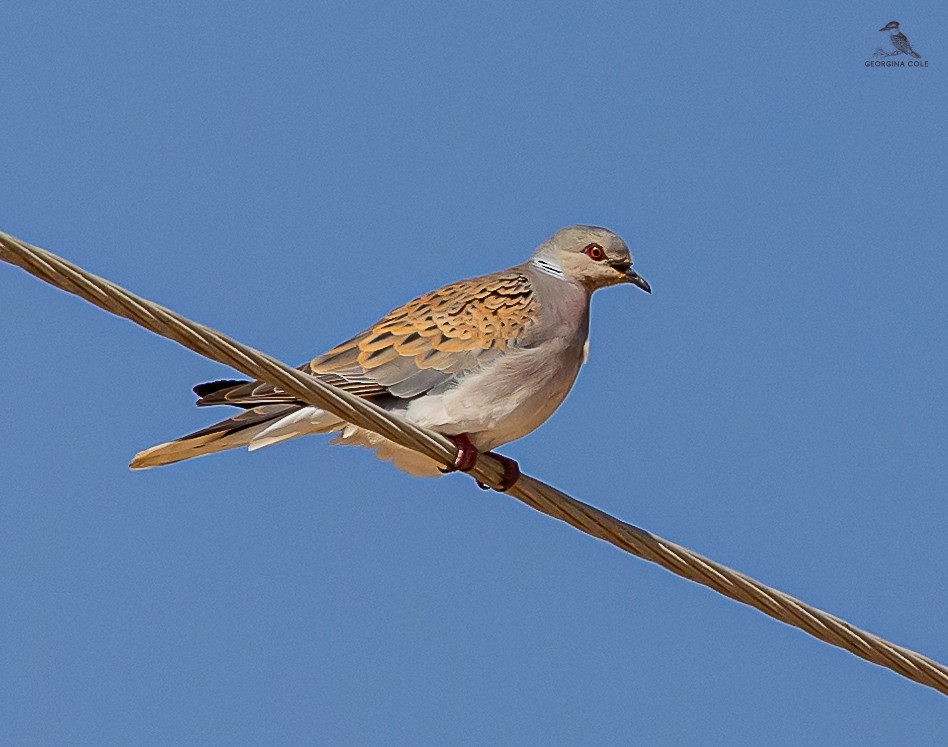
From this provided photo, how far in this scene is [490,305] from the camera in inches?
277

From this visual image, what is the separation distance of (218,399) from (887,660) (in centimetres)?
264

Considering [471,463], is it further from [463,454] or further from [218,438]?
[218,438]

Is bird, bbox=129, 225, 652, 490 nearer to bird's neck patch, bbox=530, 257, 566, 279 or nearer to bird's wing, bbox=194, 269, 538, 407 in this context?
bird's wing, bbox=194, 269, 538, 407

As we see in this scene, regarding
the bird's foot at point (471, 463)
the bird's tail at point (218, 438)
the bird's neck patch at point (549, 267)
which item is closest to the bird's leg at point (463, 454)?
the bird's foot at point (471, 463)

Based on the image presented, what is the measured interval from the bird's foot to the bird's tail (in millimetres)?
652

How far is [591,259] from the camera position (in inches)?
297

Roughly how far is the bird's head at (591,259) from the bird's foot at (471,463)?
1.19 metres

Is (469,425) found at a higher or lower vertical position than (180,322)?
higher

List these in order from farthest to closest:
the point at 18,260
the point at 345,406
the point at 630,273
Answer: the point at 630,273
the point at 345,406
the point at 18,260

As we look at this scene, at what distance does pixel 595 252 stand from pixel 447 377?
3.79ft

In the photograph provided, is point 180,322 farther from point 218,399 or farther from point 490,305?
point 490,305

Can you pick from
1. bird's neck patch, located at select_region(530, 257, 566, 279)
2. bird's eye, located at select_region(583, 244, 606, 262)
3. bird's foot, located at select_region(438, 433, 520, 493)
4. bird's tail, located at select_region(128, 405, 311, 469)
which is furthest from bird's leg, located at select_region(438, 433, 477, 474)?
bird's eye, located at select_region(583, 244, 606, 262)

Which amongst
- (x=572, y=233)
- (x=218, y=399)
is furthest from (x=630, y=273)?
(x=218, y=399)

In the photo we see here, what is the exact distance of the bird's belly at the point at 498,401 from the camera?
6.66 meters
